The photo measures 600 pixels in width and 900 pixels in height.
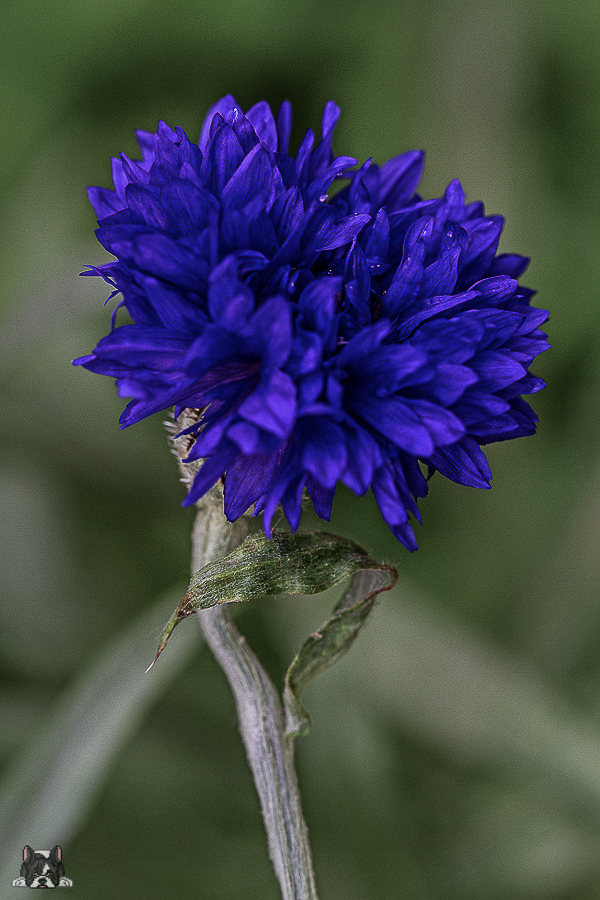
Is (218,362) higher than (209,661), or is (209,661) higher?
(218,362)

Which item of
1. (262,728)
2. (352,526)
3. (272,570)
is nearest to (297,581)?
(272,570)

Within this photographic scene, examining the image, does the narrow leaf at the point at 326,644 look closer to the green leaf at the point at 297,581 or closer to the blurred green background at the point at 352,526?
the green leaf at the point at 297,581

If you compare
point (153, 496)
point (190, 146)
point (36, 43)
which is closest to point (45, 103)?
point (36, 43)

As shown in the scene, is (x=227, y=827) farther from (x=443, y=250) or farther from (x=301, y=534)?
(x=443, y=250)

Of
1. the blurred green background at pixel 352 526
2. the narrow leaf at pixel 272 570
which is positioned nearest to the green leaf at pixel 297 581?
the narrow leaf at pixel 272 570

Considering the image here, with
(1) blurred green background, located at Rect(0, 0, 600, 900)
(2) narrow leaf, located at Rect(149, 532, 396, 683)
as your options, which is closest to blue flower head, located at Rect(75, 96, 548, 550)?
(2) narrow leaf, located at Rect(149, 532, 396, 683)

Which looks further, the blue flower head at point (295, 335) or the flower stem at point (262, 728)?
the flower stem at point (262, 728)
